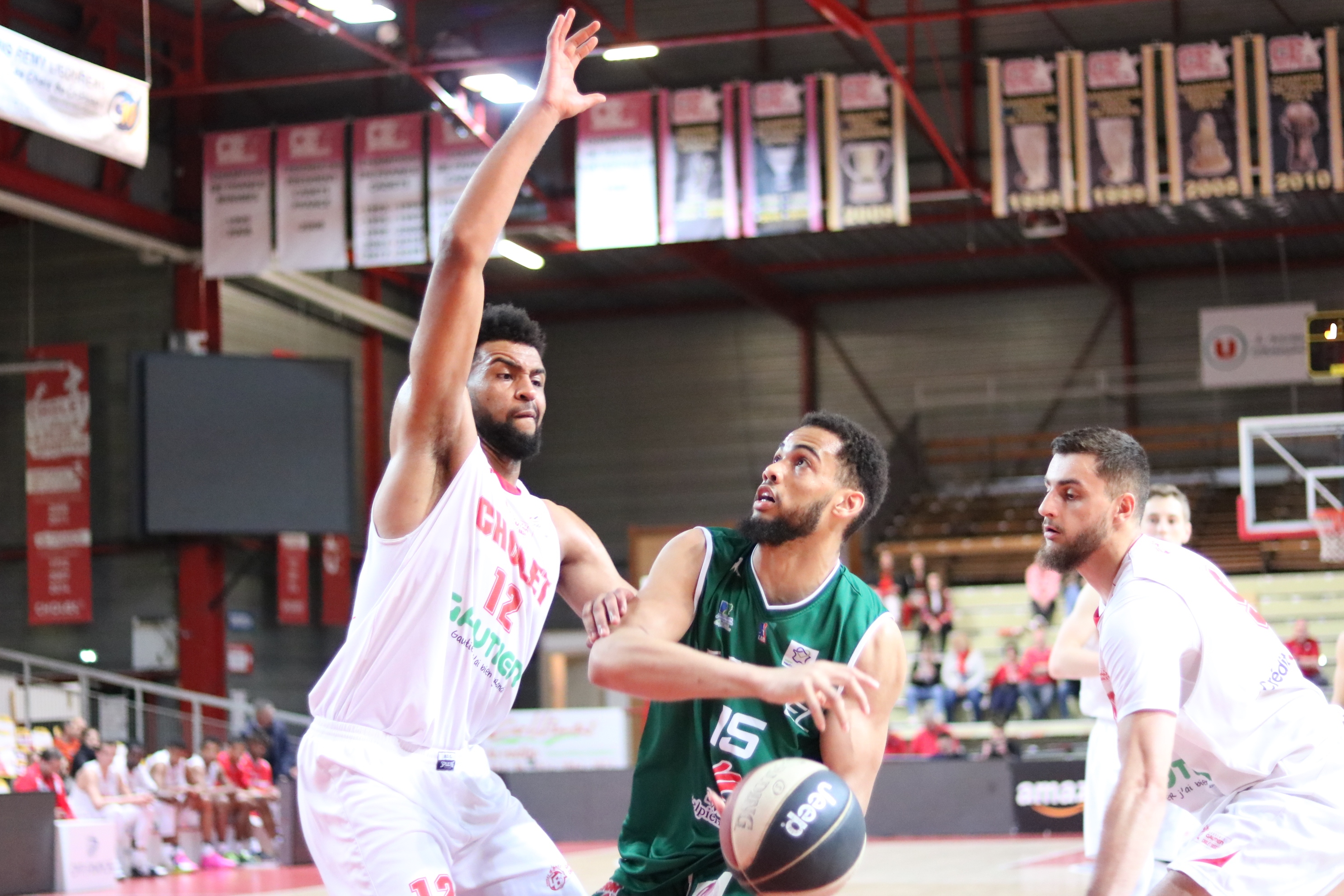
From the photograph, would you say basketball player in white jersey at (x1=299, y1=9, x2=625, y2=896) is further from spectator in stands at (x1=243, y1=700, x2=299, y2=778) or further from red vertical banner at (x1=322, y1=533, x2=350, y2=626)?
red vertical banner at (x1=322, y1=533, x2=350, y2=626)

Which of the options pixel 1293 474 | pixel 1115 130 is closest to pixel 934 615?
pixel 1293 474

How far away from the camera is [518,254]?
2206 cm

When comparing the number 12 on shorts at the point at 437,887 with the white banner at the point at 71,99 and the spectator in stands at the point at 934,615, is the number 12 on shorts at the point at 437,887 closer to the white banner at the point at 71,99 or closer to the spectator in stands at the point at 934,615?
the white banner at the point at 71,99

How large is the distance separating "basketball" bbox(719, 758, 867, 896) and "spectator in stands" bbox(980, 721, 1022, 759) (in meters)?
14.2

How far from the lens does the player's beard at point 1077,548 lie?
4.38 metres

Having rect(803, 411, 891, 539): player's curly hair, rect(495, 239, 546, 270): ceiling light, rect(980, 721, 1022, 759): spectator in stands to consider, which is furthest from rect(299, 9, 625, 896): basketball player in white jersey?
rect(495, 239, 546, 270): ceiling light

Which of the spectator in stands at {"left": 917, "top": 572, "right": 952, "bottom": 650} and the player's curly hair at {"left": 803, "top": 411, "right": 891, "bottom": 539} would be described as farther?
the spectator in stands at {"left": 917, "top": 572, "right": 952, "bottom": 650}

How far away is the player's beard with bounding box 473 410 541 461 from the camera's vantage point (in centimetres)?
427

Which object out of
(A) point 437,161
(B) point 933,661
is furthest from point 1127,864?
(B) point 933,661

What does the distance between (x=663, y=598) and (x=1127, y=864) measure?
134cm

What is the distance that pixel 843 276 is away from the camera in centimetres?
2616

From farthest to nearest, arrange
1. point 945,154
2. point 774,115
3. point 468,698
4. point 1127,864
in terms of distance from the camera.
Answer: point 945,154
point 774,115
point 468,698
point 1127,864

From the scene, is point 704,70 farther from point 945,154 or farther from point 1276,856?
point 1276,856

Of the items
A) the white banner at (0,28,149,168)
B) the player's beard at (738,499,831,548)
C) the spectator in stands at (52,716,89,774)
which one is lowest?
the spectator in stands at (52,716,89,774)
